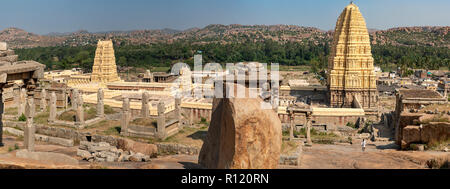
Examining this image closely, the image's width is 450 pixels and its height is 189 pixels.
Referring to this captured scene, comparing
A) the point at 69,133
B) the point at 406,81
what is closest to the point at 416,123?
the point at 69,133

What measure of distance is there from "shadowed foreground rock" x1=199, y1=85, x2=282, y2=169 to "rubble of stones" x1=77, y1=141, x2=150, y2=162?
6794 millimetres

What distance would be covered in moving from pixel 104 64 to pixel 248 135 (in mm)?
34995

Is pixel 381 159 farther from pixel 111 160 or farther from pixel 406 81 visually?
pixel 406 81

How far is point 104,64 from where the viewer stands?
4069 centimetres

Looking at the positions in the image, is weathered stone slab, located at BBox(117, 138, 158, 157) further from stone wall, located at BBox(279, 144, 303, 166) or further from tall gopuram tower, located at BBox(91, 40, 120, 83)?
tall gopuram tower, located at BBox(91, 40, 120, 83)

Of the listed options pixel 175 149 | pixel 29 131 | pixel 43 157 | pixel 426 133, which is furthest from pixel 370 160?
pixel 29 131

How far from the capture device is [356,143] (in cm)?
2089

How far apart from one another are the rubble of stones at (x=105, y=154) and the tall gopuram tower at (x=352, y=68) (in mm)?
20107

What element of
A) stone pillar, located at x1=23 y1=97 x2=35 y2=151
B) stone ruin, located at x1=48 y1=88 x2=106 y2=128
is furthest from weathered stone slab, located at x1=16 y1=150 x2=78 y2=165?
stone ruin, located at x1=48 y1=88 x2=106 y2=128

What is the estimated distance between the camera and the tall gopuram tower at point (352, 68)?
30.9m

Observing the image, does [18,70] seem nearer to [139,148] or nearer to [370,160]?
[139,148]

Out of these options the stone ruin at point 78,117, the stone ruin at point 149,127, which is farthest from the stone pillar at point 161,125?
the stone ruin at point 78,117

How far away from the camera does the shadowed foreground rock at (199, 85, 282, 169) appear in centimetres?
822
